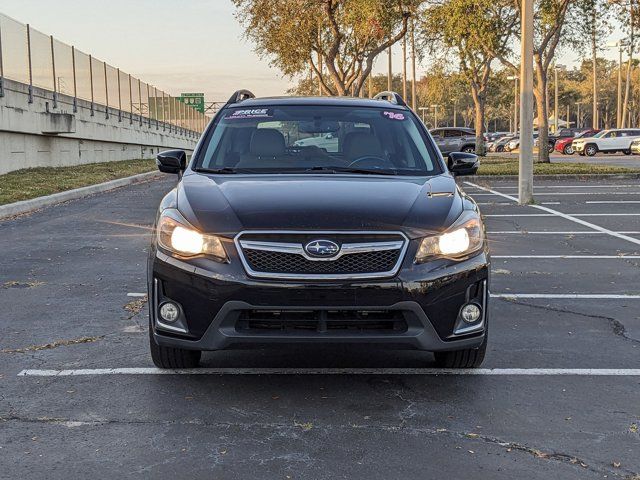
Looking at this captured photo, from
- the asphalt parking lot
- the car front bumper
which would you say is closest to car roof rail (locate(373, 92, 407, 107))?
the asphalt parking lot

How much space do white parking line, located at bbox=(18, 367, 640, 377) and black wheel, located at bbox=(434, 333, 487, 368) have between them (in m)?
0.04

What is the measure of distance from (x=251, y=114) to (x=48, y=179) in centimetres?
1548

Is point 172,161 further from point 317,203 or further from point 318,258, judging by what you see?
point 318,258

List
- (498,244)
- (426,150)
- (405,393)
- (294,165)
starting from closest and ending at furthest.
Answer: (405,393) < (294,165) < (426,150) < (498,244)

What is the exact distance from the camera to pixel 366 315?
4.18 m

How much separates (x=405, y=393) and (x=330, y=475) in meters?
1.20

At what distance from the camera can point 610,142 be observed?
4781cm

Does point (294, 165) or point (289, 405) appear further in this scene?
point (294, 165)

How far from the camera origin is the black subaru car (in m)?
4.10

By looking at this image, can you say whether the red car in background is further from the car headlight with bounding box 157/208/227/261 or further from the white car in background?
the car headlight with bounding box 157/208/227/261

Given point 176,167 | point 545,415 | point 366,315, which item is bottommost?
point 545,415

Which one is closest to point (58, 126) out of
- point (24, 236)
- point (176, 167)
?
point (24, 236)

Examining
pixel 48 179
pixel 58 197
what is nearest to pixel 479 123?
pixel 48 179

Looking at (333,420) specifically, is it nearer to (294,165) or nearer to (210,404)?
(210,404)
